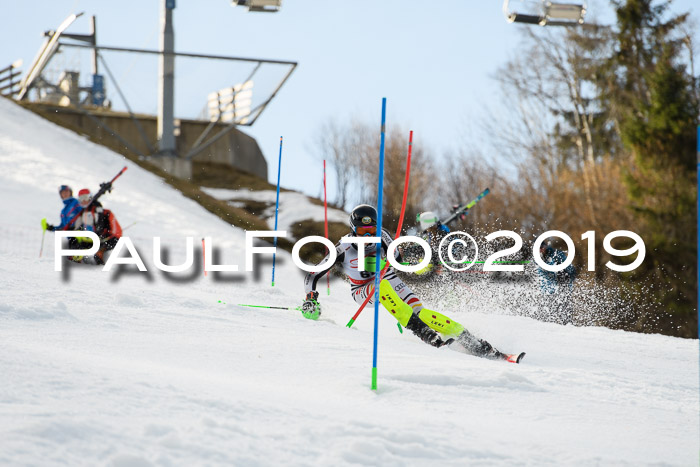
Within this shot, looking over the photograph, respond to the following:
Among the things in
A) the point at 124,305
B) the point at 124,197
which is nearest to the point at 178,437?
the point at 124,305

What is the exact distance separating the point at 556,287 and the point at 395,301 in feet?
17.3

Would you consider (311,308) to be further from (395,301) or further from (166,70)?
(166,70)

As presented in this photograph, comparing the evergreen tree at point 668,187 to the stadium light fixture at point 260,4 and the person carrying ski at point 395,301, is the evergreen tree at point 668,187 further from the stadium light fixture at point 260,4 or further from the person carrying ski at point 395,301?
the person carrying ski at point 395,301

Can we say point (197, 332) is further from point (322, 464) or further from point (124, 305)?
point (322, 464)

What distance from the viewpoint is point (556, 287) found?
10.8m

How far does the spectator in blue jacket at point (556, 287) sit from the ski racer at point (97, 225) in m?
6.29

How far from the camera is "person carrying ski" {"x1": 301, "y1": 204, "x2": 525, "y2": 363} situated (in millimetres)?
5984

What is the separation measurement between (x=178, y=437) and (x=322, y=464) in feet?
1.78

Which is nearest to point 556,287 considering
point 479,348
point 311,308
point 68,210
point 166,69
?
point 311,308

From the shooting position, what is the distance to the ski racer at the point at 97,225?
36.7 feet

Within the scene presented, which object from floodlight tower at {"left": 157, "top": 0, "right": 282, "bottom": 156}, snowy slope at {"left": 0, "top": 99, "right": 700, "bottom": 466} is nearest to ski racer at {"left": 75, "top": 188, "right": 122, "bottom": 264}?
snowy slope at {"left": 0, "top": 99, "right": 700, "bottom": 466}

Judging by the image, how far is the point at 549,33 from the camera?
27.2m

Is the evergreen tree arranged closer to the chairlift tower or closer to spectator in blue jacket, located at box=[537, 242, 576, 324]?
spectator in blue jacket, located at box=[537, 242, 576, 324]

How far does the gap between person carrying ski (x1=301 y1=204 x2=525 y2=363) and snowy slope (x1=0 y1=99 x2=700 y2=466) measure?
8.1 inches
